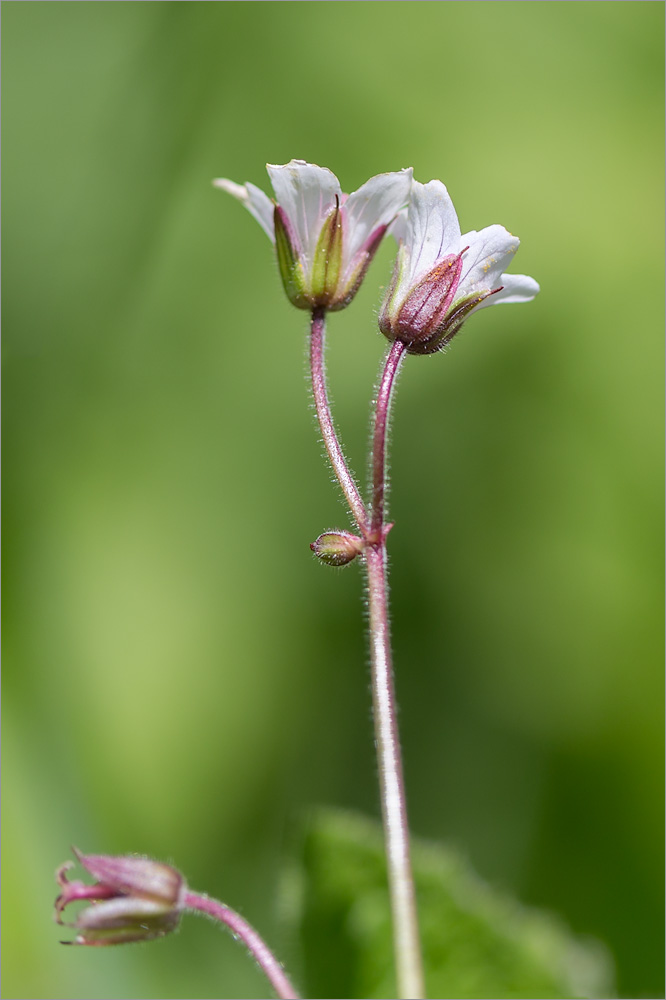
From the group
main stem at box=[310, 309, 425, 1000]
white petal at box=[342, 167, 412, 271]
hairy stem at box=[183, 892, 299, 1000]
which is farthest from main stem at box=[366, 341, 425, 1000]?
white petal at box=[342, 167, 412, 271]

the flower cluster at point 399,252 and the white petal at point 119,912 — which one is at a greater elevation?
the flower cluster at point 399,252

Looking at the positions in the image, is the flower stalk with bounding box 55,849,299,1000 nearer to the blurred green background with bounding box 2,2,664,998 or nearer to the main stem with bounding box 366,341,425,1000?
the main stem with bounding box 366,341,425,1000

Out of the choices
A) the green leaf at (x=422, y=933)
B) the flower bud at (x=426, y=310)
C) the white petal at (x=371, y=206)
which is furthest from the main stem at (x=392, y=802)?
the green leaf at (x=422, y=933)

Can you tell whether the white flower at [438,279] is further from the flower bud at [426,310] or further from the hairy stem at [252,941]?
the hairy stem at [252,941]

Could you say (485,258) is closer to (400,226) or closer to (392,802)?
(400,226)

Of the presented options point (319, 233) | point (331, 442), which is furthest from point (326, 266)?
point (331, 442)

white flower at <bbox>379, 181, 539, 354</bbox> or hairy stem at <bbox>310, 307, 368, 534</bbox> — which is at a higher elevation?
white flower at <bbox>379, 181, 539, 354</bbox>

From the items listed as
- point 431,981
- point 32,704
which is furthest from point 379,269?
point 431,981
